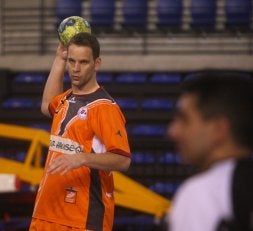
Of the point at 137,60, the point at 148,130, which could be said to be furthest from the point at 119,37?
the point at 148,130

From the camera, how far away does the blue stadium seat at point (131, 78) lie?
467 inches

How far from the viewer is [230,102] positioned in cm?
204

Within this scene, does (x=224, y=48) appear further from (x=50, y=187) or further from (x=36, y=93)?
(x=50, y=187)

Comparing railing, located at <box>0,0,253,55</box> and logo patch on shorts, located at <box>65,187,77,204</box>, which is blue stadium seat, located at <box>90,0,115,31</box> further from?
logo patch on shorts, located at <box>65,187,77,204</box>

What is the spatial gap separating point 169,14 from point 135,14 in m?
0.54

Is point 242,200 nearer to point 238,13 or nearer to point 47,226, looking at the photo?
point 47,226

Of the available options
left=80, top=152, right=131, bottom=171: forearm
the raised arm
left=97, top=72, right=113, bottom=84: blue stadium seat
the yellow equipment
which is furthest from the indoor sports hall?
left=80, top=152, right=131, bottom=171: forearm

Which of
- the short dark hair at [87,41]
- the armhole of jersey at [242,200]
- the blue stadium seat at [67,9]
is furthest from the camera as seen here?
the blue stadium seat at [67,9]

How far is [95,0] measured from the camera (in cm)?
1315

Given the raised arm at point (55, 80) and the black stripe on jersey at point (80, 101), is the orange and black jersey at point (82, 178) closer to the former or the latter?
the black stripe on jersey at point (80, 101)

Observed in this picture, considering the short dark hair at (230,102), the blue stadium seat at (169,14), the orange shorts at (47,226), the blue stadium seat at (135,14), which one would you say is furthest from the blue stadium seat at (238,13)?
the short dark hair at (230,102)

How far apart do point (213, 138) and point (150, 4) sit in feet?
37.8

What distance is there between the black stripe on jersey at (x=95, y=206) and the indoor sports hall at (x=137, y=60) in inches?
181

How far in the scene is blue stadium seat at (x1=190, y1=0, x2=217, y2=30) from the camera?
1277cm
